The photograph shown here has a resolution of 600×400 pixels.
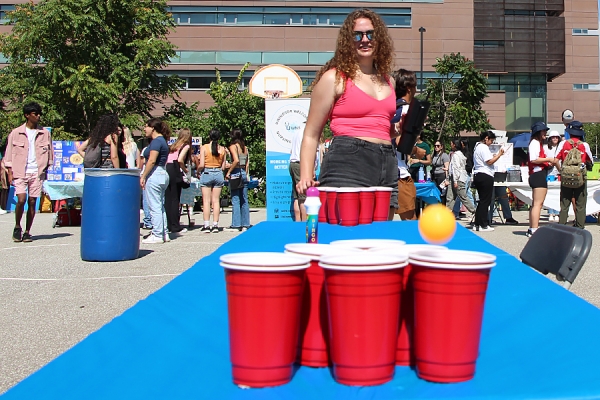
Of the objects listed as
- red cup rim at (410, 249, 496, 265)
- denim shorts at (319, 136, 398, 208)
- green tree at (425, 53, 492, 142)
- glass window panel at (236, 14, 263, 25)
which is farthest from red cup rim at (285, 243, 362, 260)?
glass window panel at (236, 14, 263, 25)

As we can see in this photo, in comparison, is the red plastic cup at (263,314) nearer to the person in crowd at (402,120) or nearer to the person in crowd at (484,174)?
the person in crowd at (402,120)

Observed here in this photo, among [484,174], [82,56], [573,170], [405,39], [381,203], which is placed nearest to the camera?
[381,203]

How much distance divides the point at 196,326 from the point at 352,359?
24.2 inches

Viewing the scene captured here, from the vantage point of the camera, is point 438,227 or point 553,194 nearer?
point 438,227

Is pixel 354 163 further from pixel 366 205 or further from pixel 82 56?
pixel 82 56

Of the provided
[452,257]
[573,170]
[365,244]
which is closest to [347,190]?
[365,244]

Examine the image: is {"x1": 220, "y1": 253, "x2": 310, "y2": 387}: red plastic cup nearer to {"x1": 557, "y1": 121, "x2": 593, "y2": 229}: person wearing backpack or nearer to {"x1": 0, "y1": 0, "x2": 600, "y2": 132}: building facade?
{"x1": 557, "y1": 121, "x2": 593, "y2": 229}: person wearing backpack

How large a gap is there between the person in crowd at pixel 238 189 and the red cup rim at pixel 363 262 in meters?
10.4

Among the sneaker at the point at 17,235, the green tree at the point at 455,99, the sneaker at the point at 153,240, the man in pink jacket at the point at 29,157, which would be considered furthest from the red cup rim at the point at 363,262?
the green tree at the point at 455,99

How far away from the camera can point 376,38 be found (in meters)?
3.42

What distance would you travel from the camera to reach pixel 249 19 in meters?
44.8

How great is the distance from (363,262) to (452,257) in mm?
205

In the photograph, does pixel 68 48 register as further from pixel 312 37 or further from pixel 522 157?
pixel 522 157

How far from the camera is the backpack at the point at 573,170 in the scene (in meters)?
10.8
